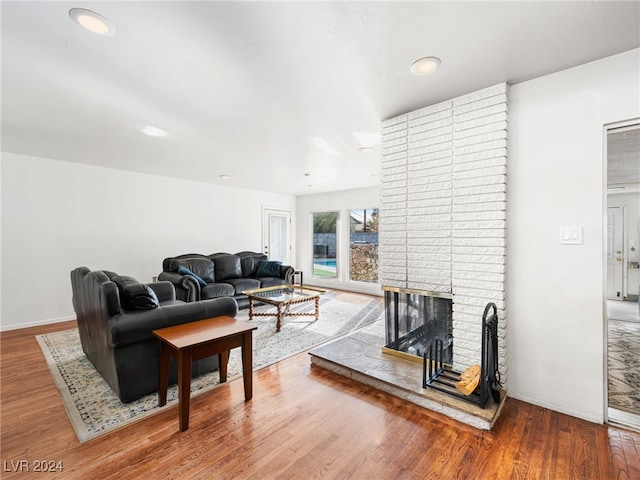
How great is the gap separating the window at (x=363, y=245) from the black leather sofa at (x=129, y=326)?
14.8 feet

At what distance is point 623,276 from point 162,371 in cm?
639

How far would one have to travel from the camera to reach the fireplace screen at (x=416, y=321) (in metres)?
2.53

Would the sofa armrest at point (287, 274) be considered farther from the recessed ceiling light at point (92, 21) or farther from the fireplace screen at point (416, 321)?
the recessed ceiling light at point (92, 21)

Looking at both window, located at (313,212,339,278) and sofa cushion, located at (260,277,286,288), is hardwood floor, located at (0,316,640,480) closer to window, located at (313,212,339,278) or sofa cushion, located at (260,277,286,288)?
sofa cushion, located at (260,277,286,288)

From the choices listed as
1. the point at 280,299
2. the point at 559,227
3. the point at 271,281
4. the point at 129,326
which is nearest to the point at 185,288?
the point at 280,299

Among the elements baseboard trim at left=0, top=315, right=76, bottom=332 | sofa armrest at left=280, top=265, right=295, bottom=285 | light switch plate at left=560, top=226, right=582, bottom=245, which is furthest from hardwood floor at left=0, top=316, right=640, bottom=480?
sofa armrest at left=280, top=265, right=295, bottom=285

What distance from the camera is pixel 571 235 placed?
6.45ft

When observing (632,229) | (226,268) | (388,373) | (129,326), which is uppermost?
(632,229)

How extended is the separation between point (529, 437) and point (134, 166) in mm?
5717

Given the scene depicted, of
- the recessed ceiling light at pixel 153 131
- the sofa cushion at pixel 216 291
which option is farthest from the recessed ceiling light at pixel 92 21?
the sofa cushion at pixel 216 291

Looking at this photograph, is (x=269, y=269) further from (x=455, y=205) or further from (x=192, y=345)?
(x=455, y=205)

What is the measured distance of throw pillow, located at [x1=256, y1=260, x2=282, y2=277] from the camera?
578 cm

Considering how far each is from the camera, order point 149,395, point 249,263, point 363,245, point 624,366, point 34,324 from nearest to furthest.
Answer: point 149,395 → point 624,366 → point 34,324 → point 249,263 → point 363,245

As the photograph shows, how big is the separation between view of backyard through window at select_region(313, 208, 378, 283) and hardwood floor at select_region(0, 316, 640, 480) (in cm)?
441
